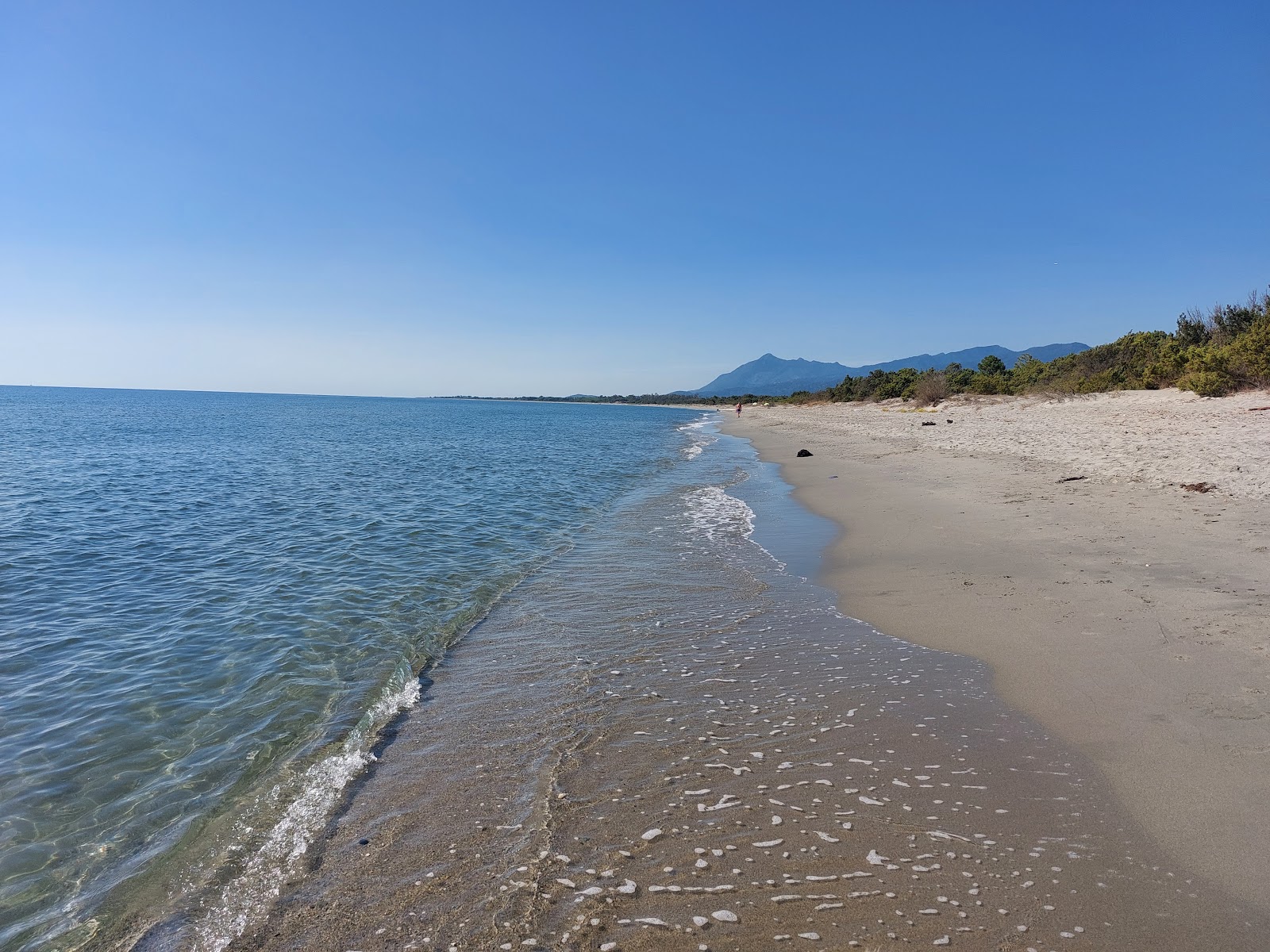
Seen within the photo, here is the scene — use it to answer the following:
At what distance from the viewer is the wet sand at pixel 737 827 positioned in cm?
344

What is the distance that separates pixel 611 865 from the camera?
3.99m

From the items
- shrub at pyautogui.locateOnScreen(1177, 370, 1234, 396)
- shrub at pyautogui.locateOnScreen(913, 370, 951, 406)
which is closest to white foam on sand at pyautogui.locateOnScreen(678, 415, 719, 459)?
shrub at pyautogui.locateOnScreen(913, 370, 951, 406)

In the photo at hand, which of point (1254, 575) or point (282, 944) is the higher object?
point (1254, 575)

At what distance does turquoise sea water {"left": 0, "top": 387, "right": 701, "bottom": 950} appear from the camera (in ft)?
15.0

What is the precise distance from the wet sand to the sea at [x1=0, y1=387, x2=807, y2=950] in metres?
0.75

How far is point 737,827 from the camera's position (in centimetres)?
432

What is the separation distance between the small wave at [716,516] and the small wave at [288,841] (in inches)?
366

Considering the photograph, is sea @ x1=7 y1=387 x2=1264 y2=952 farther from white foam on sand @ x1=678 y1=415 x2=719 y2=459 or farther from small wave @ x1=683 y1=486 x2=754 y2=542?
white foam on sand @ x1=678 y1=415 x2=719 y2=459

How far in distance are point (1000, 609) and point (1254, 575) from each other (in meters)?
3.56

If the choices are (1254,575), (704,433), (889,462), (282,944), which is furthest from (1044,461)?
(704,433)

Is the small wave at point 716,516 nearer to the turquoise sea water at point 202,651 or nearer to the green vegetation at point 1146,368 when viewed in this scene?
the turquoise sea water at point 202,651

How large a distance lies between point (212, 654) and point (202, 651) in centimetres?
21

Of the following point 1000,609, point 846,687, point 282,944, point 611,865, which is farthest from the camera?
point 1000,609

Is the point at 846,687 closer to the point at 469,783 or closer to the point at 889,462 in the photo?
the point at 469,783
